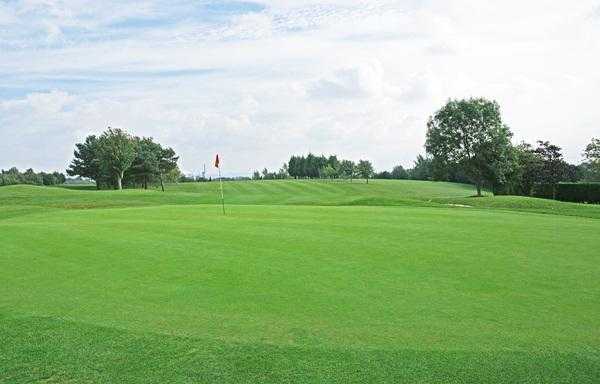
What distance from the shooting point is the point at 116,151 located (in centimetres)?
8150

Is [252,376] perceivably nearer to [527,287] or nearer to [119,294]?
[119,294]

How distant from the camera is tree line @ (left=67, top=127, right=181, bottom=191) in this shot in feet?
270

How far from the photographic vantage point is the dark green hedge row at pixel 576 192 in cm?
5200

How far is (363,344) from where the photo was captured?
5.86 meters

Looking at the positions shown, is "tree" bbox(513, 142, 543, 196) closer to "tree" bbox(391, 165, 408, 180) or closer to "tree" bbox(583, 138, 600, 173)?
"tree" bbox(583, 138, 600, 173)

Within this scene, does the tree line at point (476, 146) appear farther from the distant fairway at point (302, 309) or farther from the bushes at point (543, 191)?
the distant fairway at point (302, 309)

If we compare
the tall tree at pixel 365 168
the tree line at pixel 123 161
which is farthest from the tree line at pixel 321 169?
the tree line at pixel 123 161

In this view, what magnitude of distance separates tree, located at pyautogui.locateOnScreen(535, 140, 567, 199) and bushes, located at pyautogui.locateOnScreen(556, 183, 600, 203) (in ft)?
26.4

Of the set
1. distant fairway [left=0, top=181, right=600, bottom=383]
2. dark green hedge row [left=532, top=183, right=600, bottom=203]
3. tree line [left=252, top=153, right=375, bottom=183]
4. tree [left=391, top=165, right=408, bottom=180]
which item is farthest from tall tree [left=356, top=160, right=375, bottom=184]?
distant fairway [left=0, top=181, right=600, bottom=383]

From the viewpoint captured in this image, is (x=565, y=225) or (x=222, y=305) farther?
→ (x=565, y=225)

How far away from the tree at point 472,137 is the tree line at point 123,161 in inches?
1851

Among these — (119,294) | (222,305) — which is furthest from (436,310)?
(119,294)

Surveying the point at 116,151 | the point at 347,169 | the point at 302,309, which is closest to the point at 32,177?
the point at 116,151

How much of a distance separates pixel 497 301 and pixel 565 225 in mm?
10966
